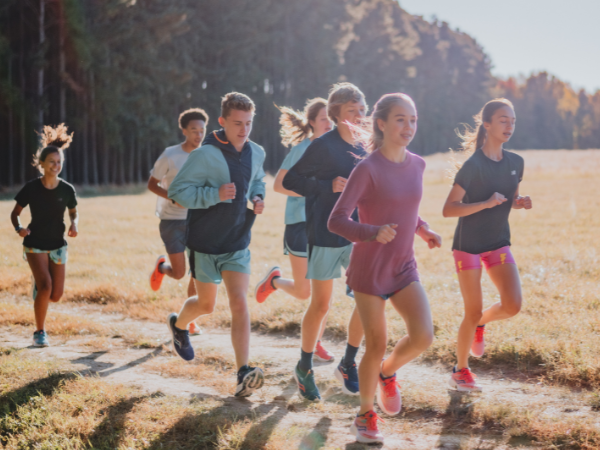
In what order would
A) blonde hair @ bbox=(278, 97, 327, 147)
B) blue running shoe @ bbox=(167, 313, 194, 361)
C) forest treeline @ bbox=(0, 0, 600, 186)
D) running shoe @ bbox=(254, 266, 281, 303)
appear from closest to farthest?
blue running shoe @ bbox=(167, 313, 194, 361), blonde hair @ bbox=(278, 97, 327, 147), running shoe @ bbox=(254, 266, 281, 303), forest treeline @ bbox=(0, 0, 600, 186)

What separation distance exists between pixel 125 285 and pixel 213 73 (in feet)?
108

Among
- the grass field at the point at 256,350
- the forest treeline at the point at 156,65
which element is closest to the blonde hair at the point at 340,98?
the grass field at the point at 256,350

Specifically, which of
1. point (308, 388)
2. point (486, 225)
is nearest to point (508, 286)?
point (486, 225)

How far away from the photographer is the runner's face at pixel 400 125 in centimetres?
361

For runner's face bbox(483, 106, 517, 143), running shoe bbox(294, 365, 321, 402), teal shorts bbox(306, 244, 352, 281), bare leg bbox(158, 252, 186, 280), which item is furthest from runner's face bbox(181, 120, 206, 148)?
runner's face bbox(483, 106, 517, 143)

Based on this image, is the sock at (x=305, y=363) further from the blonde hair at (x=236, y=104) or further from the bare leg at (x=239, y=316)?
the blonde hair at (x=236, y=104)

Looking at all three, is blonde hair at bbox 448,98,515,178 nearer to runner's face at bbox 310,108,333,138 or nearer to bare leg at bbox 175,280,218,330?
runner's face at bbox 310,108,333,138

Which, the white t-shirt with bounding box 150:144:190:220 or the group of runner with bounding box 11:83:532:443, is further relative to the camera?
the white t-shirt with bounding box 150:144:190:220

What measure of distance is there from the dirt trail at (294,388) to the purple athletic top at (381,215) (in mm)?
1094

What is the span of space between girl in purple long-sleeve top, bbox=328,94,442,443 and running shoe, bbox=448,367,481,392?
1.18m

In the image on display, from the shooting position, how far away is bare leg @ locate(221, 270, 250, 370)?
184 inches

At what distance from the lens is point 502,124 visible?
15.1 feet

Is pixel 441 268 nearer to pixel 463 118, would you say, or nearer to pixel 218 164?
pixel 218 164

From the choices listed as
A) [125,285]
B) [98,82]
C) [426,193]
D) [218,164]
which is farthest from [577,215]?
[98,82]
